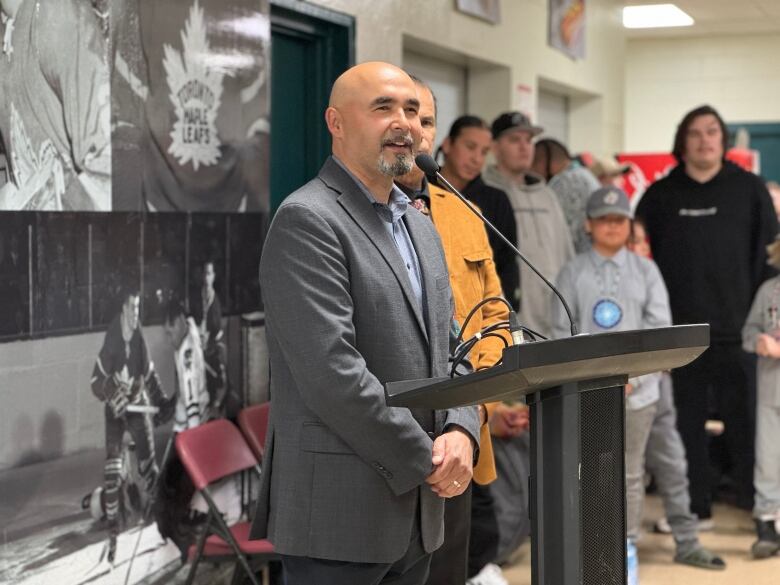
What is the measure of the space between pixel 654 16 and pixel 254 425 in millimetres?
7136

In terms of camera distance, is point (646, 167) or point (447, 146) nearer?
point (447, 146)

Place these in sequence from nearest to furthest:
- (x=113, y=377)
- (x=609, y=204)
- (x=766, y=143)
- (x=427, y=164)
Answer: (x=427, y=164) < (x=113, y=377) < (x=609, y=204) < (x=766, y=143)

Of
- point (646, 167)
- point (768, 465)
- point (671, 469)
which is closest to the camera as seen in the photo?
point (671, 469)

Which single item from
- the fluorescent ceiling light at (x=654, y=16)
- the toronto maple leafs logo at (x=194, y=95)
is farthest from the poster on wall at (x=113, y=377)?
the fluorescent ceiling light at (x=654, y=16)

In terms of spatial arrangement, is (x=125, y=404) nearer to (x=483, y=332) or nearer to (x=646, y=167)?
(x=483, y=332)

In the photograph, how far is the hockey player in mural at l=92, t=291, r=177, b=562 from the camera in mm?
3283

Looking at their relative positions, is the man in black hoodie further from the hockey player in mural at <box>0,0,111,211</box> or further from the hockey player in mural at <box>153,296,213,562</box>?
the hockey player in mural at <box>0,0,111,211</box>

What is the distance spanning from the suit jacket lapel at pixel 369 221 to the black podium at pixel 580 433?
0.85ft

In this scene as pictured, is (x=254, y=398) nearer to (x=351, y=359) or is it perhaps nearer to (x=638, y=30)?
(x=351, y=359)

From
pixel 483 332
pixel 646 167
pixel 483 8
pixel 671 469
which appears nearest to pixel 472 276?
pixel 483 332

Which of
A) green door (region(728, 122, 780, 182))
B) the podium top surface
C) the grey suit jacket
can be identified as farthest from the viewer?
green door (region(728, 122, 780, 182))

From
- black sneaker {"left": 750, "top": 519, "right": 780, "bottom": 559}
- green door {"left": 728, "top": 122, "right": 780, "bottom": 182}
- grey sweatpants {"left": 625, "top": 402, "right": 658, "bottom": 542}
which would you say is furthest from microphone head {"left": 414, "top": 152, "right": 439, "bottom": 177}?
green door {"left": 728, "top": 122, "right": 780, "bottom": 182}

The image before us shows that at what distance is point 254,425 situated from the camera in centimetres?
395

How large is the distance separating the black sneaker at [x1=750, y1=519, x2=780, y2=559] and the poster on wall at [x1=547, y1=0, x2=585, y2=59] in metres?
3.84
